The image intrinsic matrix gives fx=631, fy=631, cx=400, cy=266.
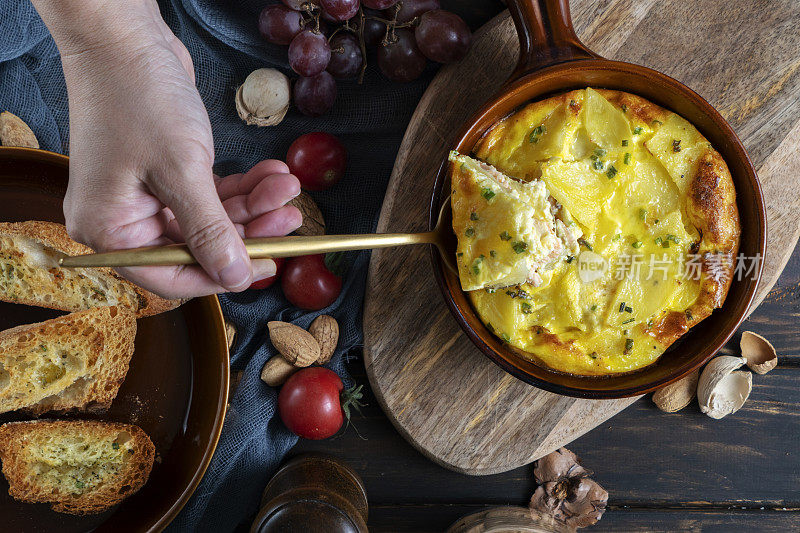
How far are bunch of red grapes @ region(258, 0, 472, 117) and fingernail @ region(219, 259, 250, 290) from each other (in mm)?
1096

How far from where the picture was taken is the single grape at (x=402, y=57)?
265 centimetres

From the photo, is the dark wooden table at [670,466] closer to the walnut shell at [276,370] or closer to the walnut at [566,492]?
the walnut at [566,492]

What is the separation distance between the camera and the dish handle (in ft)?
7.57

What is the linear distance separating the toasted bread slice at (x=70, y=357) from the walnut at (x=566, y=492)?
1.89m

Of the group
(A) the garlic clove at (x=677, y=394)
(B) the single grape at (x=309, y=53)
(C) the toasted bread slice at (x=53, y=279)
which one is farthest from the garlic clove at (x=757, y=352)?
(C) the toasted bread slice at (x=53, y=279)

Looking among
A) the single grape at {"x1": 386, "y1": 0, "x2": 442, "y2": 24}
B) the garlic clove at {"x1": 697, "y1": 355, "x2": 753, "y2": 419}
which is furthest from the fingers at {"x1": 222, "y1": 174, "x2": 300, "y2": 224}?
the garlic clove at {"x1": 697, "y1": 355, "x2": 753, "y2": 419}

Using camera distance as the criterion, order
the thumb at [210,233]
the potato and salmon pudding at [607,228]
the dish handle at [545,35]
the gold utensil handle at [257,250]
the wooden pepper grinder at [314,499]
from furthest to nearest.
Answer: the wooden pepper grinder at [314,499]
the dish handle at [545,35]
the potato and salmon pudding at [607,228]
the thumb at [210,233]
the gold utensil handle at [257,250]

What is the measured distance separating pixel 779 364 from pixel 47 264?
3.28 meters

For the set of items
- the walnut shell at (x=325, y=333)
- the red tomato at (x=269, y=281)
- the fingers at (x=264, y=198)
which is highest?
the fingers at (x=264, y=198)

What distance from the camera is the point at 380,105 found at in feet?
9.26

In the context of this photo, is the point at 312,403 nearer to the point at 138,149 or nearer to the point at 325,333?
the point at 325,333

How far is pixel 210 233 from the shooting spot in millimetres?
1853

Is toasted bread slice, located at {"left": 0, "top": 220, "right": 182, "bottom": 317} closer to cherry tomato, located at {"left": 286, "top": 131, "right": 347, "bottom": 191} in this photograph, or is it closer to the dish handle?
cherry tomato, located at {"left": 286, "top": 131, "right": 347, "bottom": 191}

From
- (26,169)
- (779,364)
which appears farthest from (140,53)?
(779,364)
